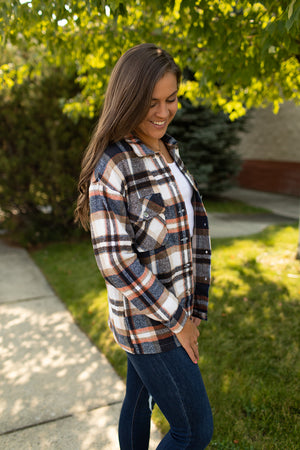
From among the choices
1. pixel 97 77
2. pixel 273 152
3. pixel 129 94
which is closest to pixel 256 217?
pixel 273 152

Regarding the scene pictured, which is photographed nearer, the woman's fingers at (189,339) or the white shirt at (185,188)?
the woman's fingers at (189,339)

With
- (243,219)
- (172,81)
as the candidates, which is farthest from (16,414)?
(243,219)

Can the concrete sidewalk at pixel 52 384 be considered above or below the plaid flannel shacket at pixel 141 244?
below

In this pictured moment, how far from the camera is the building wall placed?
39.7 ft

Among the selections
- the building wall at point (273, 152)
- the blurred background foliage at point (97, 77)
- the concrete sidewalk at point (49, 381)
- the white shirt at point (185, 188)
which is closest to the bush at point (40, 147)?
the blurred background foliage at point (97, 77)

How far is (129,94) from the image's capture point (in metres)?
1.43

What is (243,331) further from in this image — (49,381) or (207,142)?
(207,142)

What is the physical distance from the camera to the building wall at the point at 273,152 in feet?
39.7

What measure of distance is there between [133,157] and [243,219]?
7.57 metres

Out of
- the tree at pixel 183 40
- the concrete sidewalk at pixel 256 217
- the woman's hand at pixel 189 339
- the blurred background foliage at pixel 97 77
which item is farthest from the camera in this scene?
the concrete sidewalk at pixel 256 217

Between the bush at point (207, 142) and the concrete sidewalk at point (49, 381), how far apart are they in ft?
19.3

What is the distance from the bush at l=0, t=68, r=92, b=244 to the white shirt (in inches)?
174

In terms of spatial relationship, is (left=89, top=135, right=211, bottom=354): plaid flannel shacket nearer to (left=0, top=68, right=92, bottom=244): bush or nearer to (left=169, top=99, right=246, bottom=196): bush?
(left=0, top=68, right=92, bottom=244): bush

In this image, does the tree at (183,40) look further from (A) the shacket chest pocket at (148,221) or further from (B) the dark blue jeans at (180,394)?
(B) the dark blue jeans at (180,394)
